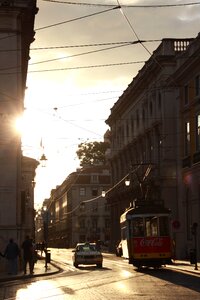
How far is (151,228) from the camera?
35062 millimetres

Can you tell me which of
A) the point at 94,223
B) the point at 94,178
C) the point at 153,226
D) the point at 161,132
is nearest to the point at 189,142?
the point at 161,132

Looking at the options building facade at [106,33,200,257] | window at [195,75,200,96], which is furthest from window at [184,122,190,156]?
window at [195,75,200,96]

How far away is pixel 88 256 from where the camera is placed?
40.9 m

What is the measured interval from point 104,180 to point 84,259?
94.6m

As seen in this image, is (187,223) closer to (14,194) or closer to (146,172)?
(146,172)

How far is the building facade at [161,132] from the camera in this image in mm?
49406

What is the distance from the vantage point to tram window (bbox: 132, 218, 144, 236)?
35219 millimetres

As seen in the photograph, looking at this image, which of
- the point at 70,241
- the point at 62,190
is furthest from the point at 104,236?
the point at 62,190

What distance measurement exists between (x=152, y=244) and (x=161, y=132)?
21.8 m

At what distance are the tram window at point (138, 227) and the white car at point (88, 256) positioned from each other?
5.94m

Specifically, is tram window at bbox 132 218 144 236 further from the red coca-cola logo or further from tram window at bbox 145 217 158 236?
the red coca-cola logo

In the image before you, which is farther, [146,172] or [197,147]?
[146,172]

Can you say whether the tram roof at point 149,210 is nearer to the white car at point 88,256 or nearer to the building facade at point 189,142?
the white car at point 88,256

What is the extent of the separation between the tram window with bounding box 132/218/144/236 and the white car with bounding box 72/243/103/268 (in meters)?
5.94
